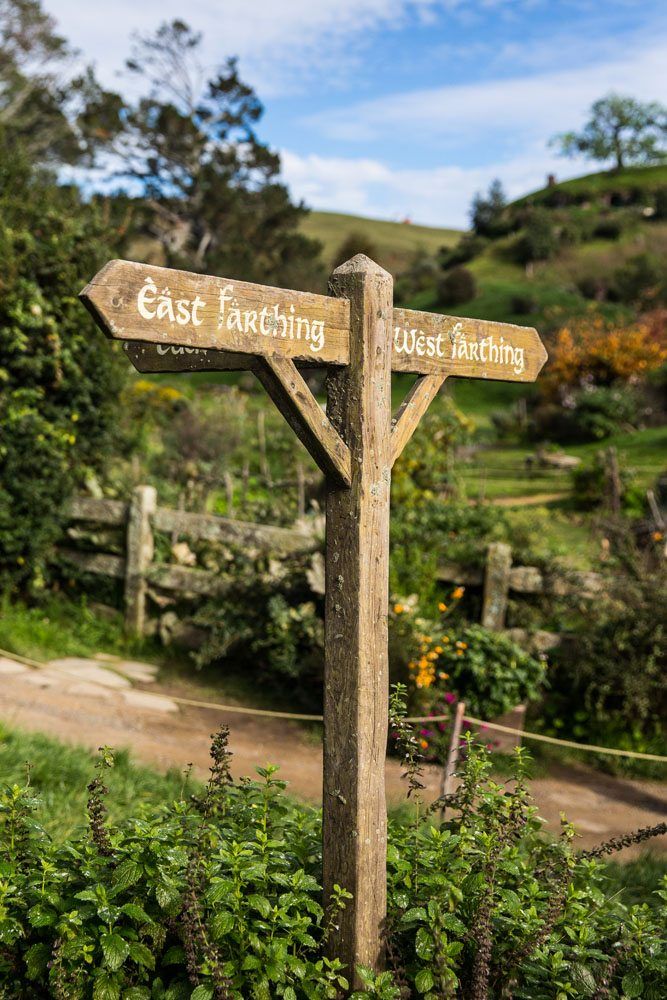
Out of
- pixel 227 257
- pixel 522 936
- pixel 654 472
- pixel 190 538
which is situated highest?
pixel 227 257

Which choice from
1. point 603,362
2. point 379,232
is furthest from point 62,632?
point 379,232

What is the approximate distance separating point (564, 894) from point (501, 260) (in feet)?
124

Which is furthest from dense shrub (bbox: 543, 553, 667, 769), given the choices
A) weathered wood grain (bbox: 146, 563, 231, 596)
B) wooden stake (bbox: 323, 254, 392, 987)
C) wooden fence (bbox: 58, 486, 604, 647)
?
wooden stake (bbox: 323, 254, 392, 987)

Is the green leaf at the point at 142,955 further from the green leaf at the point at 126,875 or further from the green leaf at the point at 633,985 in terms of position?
the green leaf at the point at 633,985

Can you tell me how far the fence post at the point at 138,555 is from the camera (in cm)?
807

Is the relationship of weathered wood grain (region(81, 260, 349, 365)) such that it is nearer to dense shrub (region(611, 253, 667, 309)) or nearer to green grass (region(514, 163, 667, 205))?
dense shrub (region(611, 253, 667, 309))

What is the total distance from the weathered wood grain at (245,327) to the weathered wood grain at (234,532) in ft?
13.6

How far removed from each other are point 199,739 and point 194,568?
2072 mm

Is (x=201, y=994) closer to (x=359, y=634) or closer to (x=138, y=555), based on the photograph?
(x=359, y=634)

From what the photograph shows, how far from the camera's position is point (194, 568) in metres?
8.01

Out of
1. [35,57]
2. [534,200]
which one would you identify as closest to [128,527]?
[35,57]

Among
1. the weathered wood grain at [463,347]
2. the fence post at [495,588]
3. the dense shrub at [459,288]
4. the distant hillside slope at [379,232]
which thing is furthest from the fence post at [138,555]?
the distant hillside slope at [379,232]

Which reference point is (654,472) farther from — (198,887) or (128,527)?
(198,887)

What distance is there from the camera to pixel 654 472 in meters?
14.2
